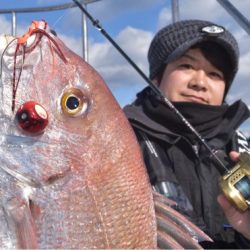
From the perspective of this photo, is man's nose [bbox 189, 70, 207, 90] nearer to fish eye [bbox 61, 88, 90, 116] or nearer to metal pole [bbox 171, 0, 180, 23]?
fish eye [bbox 61, 88, 90, 116]

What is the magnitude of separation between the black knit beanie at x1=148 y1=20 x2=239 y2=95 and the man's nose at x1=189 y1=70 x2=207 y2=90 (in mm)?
184

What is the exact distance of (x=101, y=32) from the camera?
3209 millimetres

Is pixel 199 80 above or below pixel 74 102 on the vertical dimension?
above

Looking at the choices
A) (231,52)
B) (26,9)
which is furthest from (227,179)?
(26,9)

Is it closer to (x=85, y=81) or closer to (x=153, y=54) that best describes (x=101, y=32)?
(x=153, y=54)

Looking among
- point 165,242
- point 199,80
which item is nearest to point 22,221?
point 165,242

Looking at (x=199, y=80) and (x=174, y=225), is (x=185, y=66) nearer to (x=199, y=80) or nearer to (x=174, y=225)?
(x=199, y=80)

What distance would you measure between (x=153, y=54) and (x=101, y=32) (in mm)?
1028

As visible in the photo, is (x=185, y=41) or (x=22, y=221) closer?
(x=22, y=221)

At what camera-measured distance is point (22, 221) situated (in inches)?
60.4

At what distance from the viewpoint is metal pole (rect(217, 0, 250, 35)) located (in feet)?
12.0

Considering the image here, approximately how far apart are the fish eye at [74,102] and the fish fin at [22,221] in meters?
0.32

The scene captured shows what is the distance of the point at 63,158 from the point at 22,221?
0.22m

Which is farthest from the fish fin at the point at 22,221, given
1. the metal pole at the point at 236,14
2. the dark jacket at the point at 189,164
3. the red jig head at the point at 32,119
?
the metal pole at the point at 236,14
